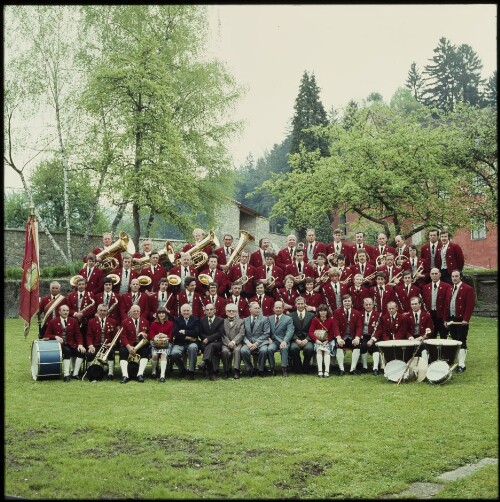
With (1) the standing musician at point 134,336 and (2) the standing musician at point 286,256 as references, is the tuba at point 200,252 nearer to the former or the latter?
(2) the standing musician at point 286,256

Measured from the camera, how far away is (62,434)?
24.0 ft

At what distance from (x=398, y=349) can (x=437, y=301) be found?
1.56m

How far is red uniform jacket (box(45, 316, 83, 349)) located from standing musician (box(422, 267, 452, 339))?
6103 mm

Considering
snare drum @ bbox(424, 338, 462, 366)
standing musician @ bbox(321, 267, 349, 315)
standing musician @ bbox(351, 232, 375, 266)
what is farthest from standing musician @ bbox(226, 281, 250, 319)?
snare drum @ bbox(424, 338, 462, 366)

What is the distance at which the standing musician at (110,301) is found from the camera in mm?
11766

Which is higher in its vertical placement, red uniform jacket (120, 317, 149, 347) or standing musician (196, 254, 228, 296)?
standing musician (196, 254, 228, 296)

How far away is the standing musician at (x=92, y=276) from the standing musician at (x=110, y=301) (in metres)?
0.42

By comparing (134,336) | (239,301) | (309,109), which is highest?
(309,109)

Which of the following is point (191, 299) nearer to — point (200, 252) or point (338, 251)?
point (200, 252)

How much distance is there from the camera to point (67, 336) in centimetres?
1140

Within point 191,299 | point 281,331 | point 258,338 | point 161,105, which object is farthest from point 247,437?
point 161,105

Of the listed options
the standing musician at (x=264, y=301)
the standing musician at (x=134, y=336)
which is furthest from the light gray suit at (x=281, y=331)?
the standing musician at (x=134, y=336)

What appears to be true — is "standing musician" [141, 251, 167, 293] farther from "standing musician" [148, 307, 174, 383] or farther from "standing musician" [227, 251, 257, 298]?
"standing musician" [227, 251, 257, 298]

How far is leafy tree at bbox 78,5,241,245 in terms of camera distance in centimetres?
2386
